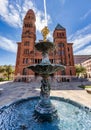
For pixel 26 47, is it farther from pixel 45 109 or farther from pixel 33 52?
pixel 45 109

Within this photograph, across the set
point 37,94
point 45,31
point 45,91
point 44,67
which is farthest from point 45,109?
point 37,94

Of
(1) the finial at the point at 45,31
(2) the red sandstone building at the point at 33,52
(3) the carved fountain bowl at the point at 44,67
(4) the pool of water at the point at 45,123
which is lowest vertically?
(4) the pool of water at the point at 45,123

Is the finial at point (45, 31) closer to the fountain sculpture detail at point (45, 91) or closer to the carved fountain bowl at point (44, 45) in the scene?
the fountain sculpture detail at point (45, 91)

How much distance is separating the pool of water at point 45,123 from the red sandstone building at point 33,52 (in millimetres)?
31129

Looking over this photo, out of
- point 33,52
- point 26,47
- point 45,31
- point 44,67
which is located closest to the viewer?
point 44,67

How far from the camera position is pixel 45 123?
15.7ft

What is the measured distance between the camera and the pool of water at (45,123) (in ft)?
Result: 14.7

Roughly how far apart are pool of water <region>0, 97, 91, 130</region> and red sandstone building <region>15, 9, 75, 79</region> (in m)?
31.1

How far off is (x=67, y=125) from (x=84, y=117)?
124 cm

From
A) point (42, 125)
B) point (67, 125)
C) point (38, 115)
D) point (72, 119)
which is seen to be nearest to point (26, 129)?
point (42, 125)

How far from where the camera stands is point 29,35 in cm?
4141

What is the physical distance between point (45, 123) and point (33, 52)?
117 ft

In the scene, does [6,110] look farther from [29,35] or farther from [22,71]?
[29,35]

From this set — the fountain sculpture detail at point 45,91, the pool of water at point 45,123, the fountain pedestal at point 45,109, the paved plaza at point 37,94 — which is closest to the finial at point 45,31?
the fountain sculpture detail at point 45,91
